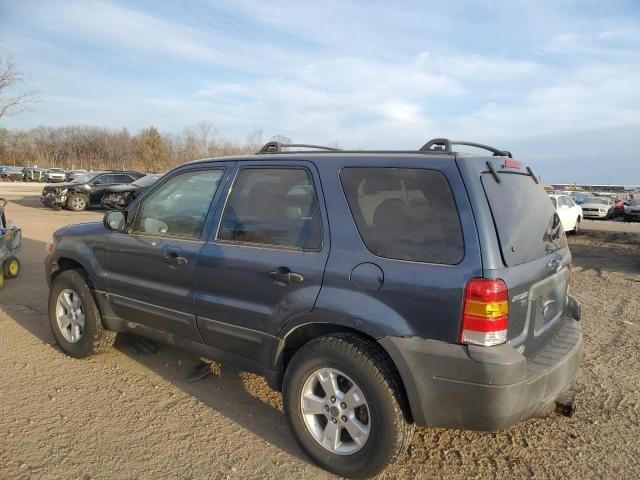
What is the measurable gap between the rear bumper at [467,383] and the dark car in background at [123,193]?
17375 millimetres

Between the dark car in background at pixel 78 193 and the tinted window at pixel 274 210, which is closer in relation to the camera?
the tinted window at pixel 274 210

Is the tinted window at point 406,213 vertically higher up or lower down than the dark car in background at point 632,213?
higher up

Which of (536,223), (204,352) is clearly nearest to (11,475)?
(204,352)

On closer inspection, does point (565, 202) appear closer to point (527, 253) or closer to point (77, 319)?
point (527, 253)

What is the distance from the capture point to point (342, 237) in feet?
8.96

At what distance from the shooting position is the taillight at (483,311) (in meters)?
2.31

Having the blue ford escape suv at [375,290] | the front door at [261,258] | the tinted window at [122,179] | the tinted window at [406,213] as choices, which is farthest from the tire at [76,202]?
the tinted window at [406,213]

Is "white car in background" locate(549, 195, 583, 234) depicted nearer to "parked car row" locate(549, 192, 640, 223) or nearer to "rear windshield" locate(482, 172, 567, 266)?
"parked car row" locate(549, 192, 640, 223)

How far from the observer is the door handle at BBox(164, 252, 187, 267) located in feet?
11.1

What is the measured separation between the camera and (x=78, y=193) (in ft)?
63.0

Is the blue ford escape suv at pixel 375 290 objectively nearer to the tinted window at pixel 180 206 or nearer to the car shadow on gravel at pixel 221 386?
the tinted window at pixel 180 206

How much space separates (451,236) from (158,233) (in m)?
2.30

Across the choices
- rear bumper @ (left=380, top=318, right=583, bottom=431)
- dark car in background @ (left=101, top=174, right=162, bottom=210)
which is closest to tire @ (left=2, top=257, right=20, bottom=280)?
rear bumper @ (left=380, top=318, right=583, bottom=431)

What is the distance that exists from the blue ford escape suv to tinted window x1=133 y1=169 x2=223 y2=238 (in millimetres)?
23
